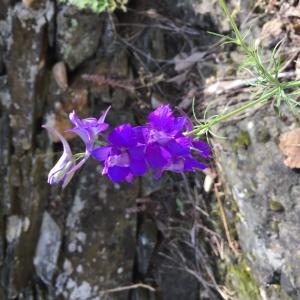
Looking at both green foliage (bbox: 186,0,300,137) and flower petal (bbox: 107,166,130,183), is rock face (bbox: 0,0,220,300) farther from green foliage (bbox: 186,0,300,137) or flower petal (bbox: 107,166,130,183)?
flower petal (bbox: 107,166,130,183)

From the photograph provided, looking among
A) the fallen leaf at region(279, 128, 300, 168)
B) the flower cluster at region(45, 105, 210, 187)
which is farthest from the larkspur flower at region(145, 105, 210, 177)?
the fallen leaf at region(279, 128, 300, 168)

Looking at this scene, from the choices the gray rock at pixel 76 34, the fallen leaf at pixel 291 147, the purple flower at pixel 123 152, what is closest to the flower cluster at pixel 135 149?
the purple flower at pixel 123 152

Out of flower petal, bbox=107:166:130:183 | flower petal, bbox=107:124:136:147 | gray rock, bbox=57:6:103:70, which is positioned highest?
gray rock, bbox=57:6:103:70

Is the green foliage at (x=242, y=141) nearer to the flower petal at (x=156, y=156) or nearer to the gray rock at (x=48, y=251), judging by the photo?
the flower petal at (x=156, y=156)

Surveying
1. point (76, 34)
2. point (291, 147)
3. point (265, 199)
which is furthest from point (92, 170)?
point (291, 147)

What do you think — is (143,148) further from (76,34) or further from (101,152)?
(76,34)
